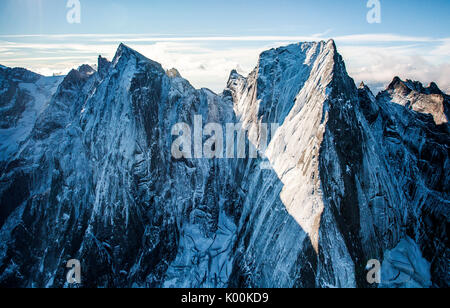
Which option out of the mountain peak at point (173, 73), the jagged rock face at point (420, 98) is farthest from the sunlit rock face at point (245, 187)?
the mountain peak at point (173, 73)

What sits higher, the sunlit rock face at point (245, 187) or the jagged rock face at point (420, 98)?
the jagged rock face at point (420, 98)

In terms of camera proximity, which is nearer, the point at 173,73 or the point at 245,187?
the point at 245,187

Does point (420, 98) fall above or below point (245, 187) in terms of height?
above

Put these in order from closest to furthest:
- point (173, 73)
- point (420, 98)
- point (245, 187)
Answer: point (420, 98)
point (245, 187)
point (173, 73)

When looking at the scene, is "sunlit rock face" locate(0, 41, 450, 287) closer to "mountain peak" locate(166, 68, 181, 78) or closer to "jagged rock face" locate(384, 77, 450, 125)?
"jagged rock face" locate(384, 77, 450, 125)

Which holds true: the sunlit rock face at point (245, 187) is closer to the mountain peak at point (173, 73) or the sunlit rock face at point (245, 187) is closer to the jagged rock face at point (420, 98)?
the jagged rock face at point (420, 98)

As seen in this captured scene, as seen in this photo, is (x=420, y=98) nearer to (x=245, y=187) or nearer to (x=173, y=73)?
(x=245, y=187)

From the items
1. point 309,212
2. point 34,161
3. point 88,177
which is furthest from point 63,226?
point 309,212

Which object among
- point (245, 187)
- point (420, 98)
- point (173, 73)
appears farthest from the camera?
point (173, 73)

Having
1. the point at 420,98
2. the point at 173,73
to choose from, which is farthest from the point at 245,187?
the point at 420,98
